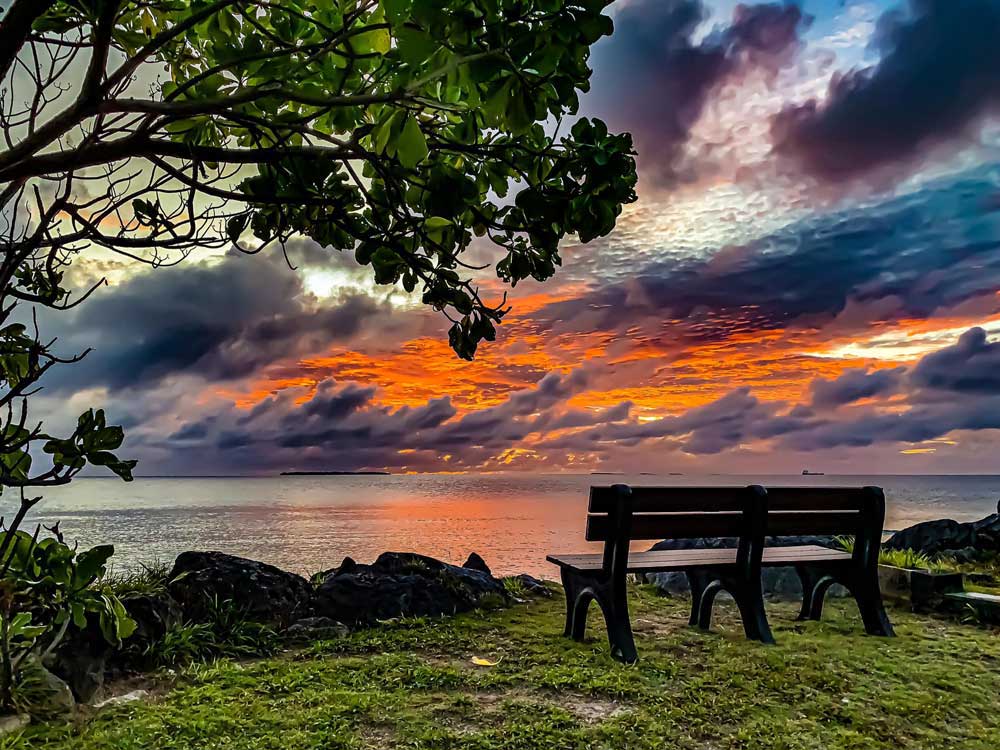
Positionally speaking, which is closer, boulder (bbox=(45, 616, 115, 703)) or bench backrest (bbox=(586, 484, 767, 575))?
boulder (bbox=(45, 616, 115, 703))

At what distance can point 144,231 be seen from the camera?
2.26 m

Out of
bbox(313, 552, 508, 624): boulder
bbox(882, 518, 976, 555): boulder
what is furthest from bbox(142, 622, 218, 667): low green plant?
bbox(882, 518, 976, 555): boulder

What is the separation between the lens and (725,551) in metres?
5.92

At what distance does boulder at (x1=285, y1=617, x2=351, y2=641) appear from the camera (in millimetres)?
5418

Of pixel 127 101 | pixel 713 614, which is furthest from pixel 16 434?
pixel 713 614

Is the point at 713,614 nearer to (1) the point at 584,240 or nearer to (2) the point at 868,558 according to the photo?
(2) the point at 868,558

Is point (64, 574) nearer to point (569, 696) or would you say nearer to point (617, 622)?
point (569, 696)

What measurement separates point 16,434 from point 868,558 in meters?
6.32

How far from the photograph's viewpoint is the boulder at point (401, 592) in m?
5.92

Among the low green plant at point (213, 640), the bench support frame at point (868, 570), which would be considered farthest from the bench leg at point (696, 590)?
the low green plant at point (213, 640)

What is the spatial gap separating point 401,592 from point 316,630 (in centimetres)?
88

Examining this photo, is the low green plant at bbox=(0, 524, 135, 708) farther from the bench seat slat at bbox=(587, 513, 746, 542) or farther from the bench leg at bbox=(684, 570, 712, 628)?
the bench leg at bbox=(684, 570, 712, 628)

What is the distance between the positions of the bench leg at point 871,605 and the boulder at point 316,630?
4.47 m

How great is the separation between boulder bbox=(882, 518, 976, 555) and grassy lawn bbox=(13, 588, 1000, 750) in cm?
460
